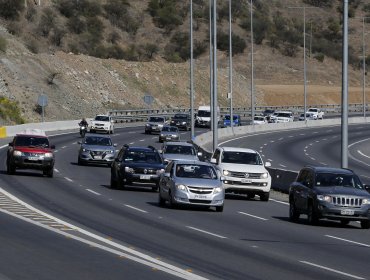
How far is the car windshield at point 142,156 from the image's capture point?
3988 cm

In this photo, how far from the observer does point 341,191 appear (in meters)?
28.4

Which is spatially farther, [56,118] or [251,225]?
[56,118]

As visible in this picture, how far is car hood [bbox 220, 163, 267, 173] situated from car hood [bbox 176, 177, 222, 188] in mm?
5188

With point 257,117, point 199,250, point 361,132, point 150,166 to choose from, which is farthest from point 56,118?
point 199,250

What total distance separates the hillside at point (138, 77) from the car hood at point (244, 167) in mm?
67504

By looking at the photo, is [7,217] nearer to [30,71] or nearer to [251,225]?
[251,225]

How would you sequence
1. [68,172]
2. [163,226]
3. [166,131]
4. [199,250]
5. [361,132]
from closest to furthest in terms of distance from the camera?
[199,250] < [163,226] < [68,172] < [166,131] < [361,132]

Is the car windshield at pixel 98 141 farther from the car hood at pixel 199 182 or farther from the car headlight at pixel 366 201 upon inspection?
the car headlight at pixel 366 201

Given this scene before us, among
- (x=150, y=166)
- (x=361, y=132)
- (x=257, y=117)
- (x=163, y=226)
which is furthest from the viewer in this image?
(x=257, y=117)

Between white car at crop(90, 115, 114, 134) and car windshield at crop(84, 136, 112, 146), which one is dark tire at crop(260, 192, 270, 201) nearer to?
car windshield at crop(84, 136, 112, 146)

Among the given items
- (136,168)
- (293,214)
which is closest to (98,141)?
(136,168)

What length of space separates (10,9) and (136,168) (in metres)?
124

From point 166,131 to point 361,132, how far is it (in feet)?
99.2

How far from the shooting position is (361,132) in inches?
4067
